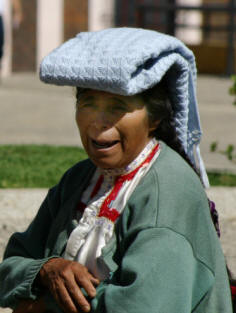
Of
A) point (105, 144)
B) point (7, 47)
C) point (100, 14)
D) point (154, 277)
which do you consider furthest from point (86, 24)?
point (154, 277)

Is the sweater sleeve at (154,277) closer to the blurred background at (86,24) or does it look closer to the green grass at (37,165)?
the green grass at (37,165)

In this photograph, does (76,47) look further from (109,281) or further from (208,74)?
(208,74)

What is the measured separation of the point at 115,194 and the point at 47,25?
40.6 feet

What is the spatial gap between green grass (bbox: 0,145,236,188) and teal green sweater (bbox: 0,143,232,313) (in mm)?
2619

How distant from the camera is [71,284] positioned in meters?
2.42

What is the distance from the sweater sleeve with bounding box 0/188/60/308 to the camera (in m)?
2.54

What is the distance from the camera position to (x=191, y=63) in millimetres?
2588

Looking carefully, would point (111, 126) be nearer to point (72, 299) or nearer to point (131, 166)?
point (131, 166)

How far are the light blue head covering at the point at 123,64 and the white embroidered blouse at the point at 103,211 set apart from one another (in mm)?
204

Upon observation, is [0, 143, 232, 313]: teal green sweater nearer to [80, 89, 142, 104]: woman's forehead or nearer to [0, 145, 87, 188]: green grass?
[80, 89, 142, 104]: woman's forehead

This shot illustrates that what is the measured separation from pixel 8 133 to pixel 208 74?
785 cm

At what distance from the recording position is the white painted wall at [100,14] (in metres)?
15.5

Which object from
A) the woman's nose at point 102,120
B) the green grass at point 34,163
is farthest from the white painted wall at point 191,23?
the woman's nose at point 102,120

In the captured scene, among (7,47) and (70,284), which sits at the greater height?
(70,284)
